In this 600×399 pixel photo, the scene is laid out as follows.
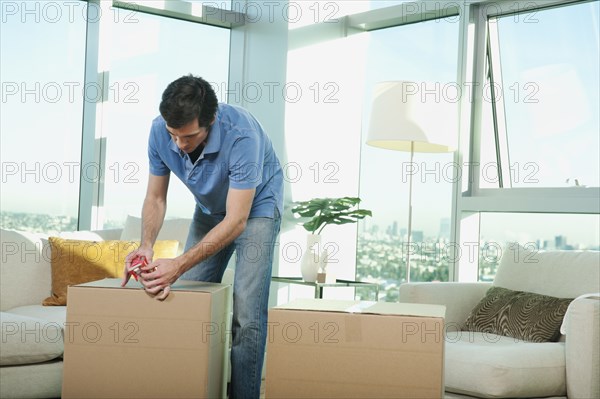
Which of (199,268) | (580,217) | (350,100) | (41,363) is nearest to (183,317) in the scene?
(199,268)

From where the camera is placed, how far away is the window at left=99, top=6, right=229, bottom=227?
17.1ft

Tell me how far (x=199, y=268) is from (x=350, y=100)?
120 inches

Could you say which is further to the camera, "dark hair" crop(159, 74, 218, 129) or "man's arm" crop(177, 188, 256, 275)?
"man's arm" crop(177, 188, 256, 275)

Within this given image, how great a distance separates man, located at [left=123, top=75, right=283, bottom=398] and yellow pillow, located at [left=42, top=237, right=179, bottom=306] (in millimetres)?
1157

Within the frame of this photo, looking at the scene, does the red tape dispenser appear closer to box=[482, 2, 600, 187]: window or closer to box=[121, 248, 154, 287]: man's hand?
box=[121, 248, 154, 287]: man's hand

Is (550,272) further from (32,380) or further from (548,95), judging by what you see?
(32,380)

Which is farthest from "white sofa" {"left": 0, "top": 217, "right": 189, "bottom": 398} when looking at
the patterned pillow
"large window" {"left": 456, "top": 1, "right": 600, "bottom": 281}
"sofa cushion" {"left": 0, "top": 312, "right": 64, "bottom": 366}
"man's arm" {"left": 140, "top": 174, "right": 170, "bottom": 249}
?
"large window" {"left": 456, "top": 1, "right": 600, "bottom": 281}

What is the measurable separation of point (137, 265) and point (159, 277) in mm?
151

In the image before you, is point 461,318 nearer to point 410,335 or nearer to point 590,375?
point 590,375

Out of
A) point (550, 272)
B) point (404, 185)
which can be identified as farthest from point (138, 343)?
Answer: point (404, 185)

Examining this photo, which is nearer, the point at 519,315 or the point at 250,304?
the point at 250,304

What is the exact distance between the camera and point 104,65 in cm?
512

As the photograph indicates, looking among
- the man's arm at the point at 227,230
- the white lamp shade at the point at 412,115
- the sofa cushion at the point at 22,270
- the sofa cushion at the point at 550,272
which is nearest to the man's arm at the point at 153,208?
the man's arm at the point at 227,230

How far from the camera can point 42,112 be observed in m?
4.95
